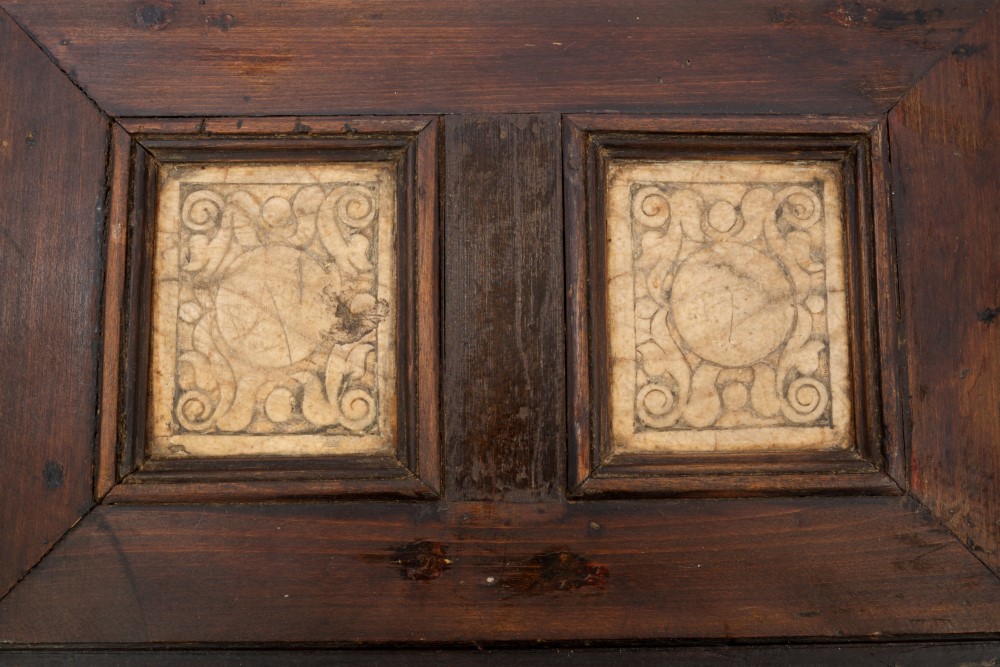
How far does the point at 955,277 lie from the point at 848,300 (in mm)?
150

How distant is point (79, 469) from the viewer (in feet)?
3.14

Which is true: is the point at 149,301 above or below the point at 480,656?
above

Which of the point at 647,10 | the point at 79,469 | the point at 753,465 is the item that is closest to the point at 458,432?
the point at 753,465

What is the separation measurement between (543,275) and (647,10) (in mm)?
425

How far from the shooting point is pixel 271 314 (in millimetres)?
996

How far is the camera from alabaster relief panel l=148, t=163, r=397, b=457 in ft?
3.24

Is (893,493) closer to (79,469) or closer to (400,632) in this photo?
(400,632)

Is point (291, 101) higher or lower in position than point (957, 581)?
higher

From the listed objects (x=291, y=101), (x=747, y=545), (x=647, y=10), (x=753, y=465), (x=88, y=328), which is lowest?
(x=747, y=545)

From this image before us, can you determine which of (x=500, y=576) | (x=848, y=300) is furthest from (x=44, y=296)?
(x=848, y=300)

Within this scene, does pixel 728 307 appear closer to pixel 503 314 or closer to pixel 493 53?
pixel 503 314

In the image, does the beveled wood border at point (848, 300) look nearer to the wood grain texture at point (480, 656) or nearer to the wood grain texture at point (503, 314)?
the wood grain texture at point (503, 314)

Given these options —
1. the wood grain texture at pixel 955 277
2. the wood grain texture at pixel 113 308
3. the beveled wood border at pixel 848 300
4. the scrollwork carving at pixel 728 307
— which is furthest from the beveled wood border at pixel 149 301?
the wood grain texture at pixel 955 277

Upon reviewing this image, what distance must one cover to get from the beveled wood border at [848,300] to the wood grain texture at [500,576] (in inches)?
1.7
